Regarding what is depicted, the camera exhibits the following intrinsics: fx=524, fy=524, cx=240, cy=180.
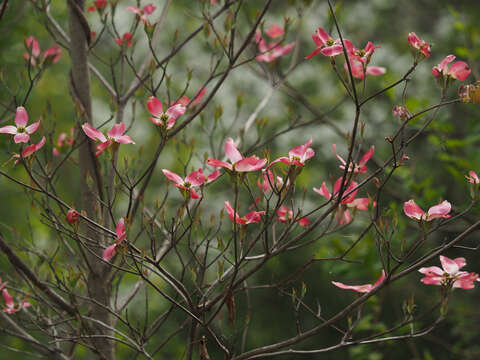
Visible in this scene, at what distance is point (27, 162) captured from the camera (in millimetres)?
1049

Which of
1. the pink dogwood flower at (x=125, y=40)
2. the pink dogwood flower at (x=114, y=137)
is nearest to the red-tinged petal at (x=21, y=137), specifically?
the pink dogwood flower at (x=114, y=137)

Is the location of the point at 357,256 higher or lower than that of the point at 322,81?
higher

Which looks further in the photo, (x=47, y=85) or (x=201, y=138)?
(x=47, y=85)

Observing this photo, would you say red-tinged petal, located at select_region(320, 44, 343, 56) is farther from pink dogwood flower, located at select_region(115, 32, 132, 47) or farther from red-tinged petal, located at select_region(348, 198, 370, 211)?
pink dogwood flower, located at select_region(115, 32, 132, 47)

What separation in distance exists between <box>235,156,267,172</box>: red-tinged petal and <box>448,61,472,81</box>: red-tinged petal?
0.46m

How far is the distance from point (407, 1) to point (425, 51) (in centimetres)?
537

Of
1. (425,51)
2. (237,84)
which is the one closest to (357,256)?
(425,51)

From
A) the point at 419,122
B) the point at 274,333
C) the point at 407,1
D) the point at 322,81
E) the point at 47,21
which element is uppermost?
the point at 47,21

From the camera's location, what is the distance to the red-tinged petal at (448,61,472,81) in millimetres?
1072

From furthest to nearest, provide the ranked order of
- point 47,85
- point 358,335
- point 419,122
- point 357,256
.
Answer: point 47,85 < point 358,335 < point 357,256 < point 419,122

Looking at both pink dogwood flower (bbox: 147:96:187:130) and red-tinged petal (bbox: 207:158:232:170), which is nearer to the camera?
red-tinged petal (bbox: 207:158:232:170)

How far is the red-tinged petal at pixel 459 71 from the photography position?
1072 millimetres

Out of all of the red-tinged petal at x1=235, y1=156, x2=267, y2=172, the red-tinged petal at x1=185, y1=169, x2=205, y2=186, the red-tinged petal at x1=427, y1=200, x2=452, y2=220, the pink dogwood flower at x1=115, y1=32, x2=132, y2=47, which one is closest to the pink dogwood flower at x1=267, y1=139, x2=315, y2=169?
the red-tinged petal at x1=235, y1=156, x2=267, y2=172

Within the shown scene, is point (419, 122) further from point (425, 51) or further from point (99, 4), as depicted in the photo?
point (99, 4)
